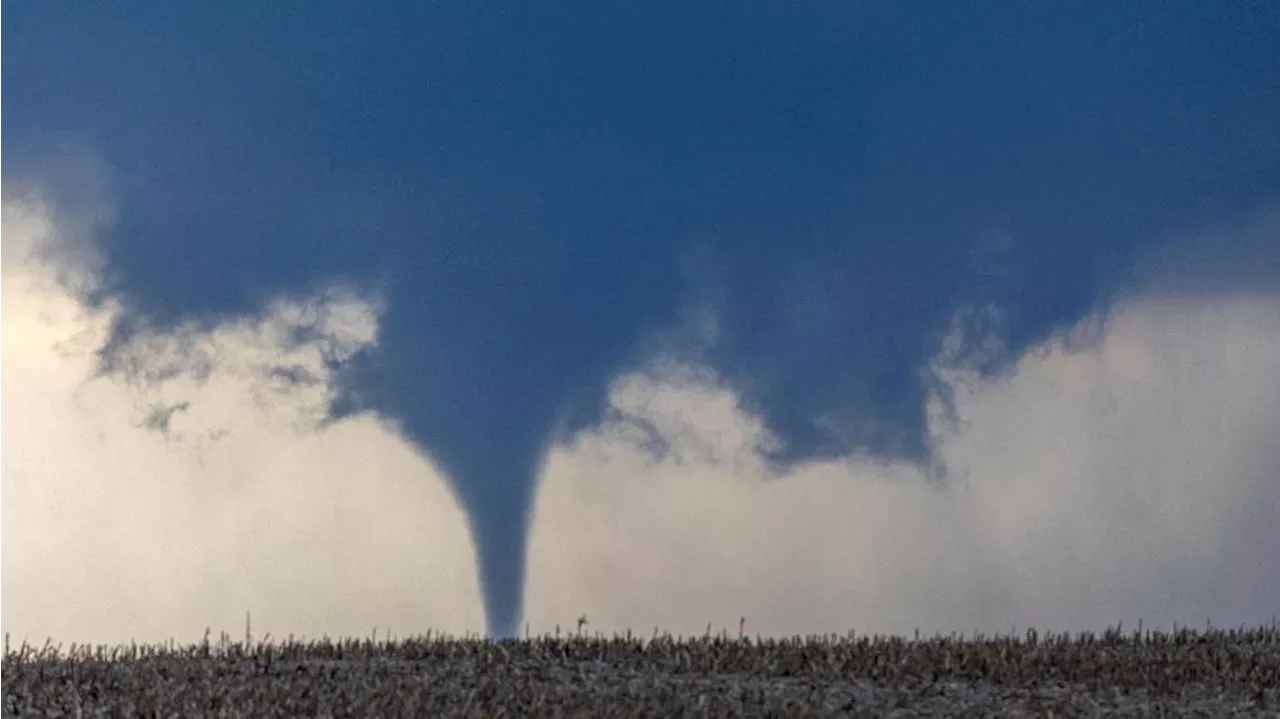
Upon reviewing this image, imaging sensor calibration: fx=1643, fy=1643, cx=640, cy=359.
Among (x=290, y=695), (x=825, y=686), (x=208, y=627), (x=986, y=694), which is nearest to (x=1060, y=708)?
(x=986, y=694)

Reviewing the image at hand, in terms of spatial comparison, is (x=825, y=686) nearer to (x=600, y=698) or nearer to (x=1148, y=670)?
(x=600, y=698)

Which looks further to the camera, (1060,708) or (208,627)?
(208,627)

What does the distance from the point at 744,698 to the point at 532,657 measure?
2722mm

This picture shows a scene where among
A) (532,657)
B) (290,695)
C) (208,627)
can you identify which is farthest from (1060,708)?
(208,627)

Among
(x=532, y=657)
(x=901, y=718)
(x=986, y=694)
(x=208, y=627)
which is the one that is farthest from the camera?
(x=208, y=627)

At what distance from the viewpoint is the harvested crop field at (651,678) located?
41.9ft

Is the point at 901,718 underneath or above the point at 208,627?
underneath

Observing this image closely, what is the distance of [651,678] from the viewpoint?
1383 centimetres

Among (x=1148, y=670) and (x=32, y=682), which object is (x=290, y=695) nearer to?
(x=32, y=682)

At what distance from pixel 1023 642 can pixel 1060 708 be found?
353 centimetres

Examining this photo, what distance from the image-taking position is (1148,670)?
15.1 metres

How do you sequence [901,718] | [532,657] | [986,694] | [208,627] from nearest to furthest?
[901,718], [986,694], [532,657], [208,627]

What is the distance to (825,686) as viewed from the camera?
1376 centimetres

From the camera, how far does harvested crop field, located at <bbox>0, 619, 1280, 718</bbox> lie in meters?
12.8
